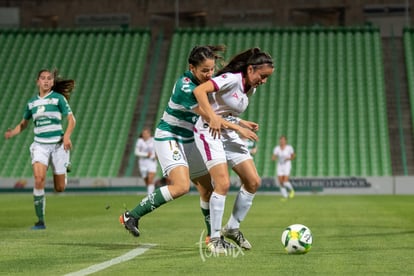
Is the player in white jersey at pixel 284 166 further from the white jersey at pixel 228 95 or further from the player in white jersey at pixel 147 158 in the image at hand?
the white jersey at pixel 228 95

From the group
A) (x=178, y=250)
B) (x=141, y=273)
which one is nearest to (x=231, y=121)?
(x=178, y=250)

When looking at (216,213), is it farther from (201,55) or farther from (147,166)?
(147,166)

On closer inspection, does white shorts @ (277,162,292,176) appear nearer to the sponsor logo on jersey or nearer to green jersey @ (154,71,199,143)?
the sponsor logo on jersey

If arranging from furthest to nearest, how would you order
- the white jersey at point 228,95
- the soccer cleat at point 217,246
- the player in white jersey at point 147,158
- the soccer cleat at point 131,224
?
the player in white jersey at point 147,158 < the soccer cleat at point 131,224 < the white jersey at point 228,95 < the soccer cleat at point 217,246

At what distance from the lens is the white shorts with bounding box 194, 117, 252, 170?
9.75 meters

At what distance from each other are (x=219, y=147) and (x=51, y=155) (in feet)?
16.0

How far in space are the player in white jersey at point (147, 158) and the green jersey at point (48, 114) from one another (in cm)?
1532

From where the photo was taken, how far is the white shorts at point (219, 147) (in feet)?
32.0

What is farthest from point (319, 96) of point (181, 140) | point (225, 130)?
point (225, 130)

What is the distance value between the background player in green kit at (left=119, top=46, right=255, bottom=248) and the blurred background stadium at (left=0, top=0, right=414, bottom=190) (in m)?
22.3

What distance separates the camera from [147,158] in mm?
29953

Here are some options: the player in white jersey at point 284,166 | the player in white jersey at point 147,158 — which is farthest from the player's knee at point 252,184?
the player in white jersey at point 147,158

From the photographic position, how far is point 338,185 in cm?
3147

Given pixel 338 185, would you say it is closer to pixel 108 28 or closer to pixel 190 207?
pixel 190 207
